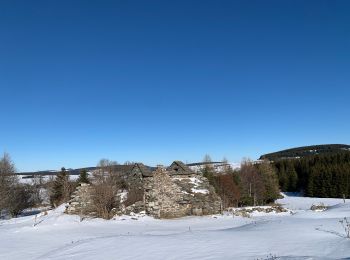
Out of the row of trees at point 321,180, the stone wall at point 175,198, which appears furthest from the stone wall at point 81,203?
the row of trees at point 321,180

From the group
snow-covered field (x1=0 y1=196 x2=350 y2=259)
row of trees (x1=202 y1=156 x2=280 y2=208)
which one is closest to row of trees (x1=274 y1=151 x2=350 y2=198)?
row of trees (x1=202 y1=156 x2=280 y2=208)

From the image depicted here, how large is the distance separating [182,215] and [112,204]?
402 centimetres

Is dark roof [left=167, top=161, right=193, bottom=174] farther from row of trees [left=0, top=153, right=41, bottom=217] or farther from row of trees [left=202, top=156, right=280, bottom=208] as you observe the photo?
row of trees [left=202, top=156, right=280, bottom=208]

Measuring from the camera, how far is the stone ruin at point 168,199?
781 inches

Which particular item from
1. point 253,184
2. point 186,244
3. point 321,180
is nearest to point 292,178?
point 321,180

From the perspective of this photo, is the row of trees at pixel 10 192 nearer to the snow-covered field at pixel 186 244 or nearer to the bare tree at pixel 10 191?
the bare tree at pixel 10 191

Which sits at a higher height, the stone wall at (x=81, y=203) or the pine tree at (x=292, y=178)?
the pine tree at (x=292, y=178)

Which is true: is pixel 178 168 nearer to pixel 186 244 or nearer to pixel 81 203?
pixel 81 203

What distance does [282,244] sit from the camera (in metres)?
9.52

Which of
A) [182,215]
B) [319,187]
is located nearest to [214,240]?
[182,215]

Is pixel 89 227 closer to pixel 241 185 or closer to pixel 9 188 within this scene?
pixel 9 188

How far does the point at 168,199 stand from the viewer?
20250mm

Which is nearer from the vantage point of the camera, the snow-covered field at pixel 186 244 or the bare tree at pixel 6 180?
the snow-covered field at pixel 186 244

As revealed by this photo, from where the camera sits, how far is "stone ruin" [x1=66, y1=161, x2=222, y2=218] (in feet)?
65.1
